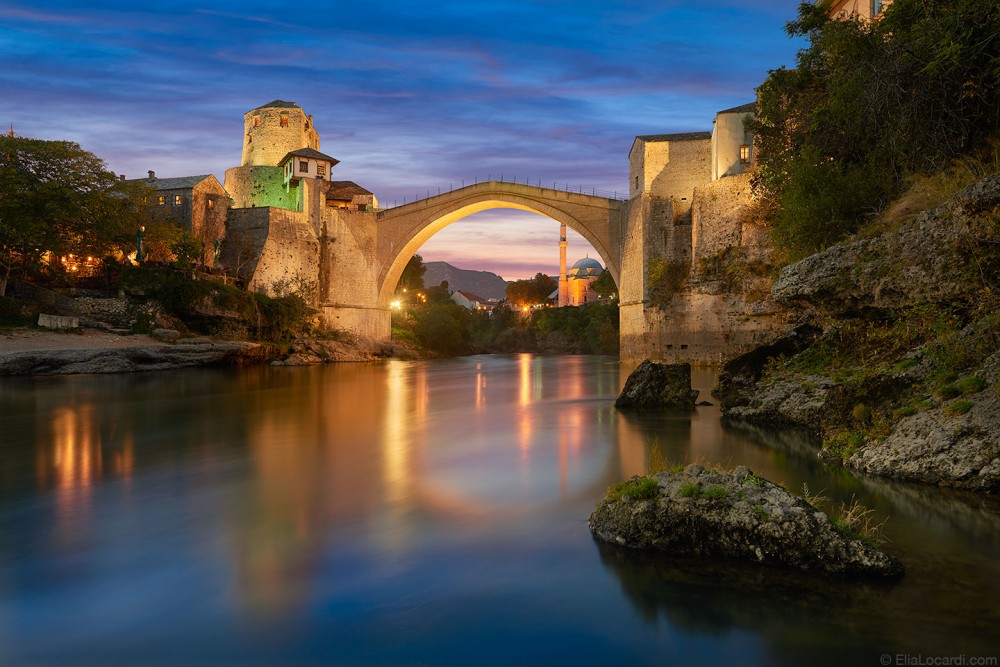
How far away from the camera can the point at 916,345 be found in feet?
24.7

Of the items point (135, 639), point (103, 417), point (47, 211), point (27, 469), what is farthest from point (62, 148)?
point (135, 639)

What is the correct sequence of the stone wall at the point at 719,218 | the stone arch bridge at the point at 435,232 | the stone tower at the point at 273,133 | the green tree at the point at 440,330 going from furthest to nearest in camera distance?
1. the green tree at the point at 440,330
2. the stone tower at the point at 273,133
3. the stone arch bridge at the point at 435,232
4. the stone wall at the point at 719,218

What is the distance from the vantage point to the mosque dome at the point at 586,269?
268 feet

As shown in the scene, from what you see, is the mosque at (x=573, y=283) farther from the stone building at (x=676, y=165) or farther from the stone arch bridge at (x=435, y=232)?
the stone building at (x=676, y=165)

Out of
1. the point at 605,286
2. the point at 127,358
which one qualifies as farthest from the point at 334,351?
the point at 605,286

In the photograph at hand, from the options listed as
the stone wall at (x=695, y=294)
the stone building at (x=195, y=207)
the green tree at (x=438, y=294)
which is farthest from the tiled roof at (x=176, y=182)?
the green tree at (x=438, y=294)

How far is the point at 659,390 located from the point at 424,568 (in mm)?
9103

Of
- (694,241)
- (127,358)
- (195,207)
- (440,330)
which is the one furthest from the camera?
(440,330)

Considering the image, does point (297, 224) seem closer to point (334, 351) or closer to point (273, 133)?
point (334, 351)

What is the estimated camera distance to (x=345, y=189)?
48562 millimetres

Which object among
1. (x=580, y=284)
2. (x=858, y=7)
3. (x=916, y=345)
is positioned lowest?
(x=916, y=345)

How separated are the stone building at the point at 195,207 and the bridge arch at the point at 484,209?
9.22 m

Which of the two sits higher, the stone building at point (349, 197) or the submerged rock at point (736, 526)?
the stone building at point (349, 197)

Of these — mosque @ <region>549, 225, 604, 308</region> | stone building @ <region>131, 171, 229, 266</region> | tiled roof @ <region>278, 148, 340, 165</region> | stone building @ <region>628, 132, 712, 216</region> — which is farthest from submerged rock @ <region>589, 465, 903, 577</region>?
mosque @ <region>549, 225, 604, 308</region>
